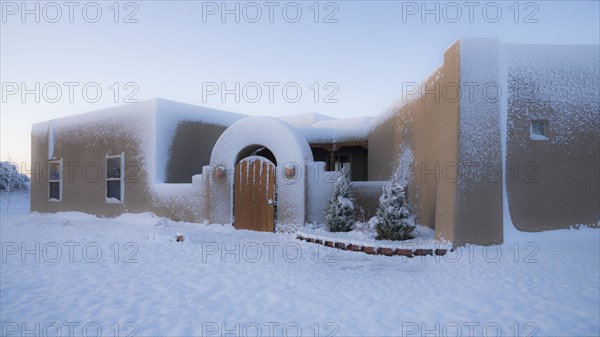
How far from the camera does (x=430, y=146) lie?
8438 mm

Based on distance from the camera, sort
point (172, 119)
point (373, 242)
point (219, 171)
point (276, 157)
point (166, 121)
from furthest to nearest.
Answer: point (172, 119)
point (166, 121)
point (219, 171)
point (276, 157)
point (373, 242)

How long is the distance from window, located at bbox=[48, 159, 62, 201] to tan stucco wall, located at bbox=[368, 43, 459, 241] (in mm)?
14682

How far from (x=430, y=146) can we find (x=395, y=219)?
6.56 feet

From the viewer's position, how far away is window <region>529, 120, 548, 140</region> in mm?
7375

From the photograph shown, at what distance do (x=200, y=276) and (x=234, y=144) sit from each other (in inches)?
228

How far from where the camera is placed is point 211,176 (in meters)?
11.1

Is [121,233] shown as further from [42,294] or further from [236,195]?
[42,294]

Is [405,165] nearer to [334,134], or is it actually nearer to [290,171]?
[290,171]

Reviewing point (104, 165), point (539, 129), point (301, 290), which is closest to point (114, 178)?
point (104, 165)

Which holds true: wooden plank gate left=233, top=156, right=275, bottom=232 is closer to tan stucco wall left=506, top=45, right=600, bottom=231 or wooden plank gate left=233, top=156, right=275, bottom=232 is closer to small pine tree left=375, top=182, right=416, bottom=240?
small pine tree left=375, top=182, right=416, bottom=240

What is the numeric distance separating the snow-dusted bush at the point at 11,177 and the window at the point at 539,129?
34.4 m

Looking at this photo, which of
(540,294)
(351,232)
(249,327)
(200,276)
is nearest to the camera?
(249,327)

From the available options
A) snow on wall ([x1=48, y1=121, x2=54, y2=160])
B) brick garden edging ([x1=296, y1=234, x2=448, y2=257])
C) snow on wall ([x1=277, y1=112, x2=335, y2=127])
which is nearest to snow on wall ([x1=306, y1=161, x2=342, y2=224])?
brick garden edging ([x1=296, y1=234, x2=448, y2=257])

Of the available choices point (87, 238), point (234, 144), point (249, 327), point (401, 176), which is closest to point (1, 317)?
point (249, 327)
